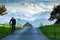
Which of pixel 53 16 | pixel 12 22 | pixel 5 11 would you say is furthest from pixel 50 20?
pixel 12 22

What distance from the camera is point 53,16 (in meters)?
120

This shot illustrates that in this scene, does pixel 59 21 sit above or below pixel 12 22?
below

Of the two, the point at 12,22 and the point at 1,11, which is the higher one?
the point at 12,22

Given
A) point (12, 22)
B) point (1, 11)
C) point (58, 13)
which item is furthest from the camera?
point (58, 13)

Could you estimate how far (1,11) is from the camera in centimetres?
9656

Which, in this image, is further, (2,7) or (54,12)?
(54,12)

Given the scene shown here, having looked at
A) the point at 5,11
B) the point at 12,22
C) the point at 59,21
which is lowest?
the point at 59,21

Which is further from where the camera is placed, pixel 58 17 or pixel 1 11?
pixel 58 17

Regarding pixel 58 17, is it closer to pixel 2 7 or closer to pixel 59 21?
pixel 59 21

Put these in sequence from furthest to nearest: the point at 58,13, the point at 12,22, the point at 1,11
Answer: the point at 58,13
the point at 1,11
the point at 12,22

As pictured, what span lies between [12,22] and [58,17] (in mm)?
89644

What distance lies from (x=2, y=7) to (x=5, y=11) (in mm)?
2002

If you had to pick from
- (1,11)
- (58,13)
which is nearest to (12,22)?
(1,11)

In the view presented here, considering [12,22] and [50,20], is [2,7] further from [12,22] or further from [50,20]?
[12,22]
